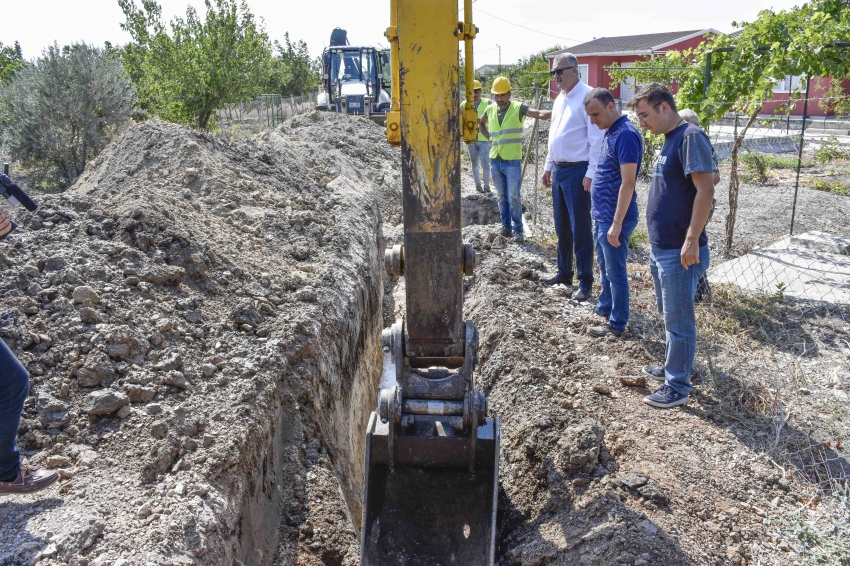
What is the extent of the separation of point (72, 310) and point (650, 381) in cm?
387

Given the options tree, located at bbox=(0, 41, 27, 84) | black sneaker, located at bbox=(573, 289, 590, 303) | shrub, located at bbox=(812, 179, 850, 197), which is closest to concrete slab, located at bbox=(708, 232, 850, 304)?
black sneaker, located at bbox=(573, 289, 590, 303)

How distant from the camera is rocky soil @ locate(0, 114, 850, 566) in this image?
2.90m

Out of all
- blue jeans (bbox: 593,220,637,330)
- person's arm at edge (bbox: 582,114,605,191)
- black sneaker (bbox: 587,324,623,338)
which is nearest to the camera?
blue jeans (bbox: 593,220,637,330)

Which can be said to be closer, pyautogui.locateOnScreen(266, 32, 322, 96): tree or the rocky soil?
the rocky soil

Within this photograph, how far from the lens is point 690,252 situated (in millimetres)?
3617

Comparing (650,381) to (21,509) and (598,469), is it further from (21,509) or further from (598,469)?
(21,509)

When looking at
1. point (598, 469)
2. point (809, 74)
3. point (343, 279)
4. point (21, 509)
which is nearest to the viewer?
point (21, 509)

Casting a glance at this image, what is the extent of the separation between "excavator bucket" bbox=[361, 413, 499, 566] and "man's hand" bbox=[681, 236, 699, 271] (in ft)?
5.08

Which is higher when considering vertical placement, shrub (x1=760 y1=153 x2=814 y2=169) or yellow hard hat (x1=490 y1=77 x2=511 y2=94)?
yellow hard hat (x1=490 y1=77 x2=511 y2=94)

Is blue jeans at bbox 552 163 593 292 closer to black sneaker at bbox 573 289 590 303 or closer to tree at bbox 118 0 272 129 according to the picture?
black sneaker at bbox 573 289 590 303

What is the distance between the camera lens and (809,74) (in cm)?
612

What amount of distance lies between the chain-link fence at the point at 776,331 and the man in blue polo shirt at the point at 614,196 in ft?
1.23

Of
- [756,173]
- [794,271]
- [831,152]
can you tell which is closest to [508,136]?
[794,271]

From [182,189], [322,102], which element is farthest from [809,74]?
[322,102]
